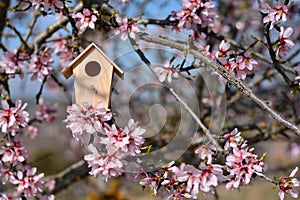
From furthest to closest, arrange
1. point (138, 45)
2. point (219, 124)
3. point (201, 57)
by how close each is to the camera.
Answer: point (219, 124) < point (138, 45) < point (201, 57)

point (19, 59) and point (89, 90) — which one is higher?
point (19, 59)

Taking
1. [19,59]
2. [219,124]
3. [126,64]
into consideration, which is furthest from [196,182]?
[126,64]

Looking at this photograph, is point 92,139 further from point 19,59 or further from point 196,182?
point 19,59

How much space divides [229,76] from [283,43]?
0.47 meters

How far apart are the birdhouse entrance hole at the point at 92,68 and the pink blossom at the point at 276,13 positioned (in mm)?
793

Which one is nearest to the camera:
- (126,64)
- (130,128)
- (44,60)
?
(130,128)

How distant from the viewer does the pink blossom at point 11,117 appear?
2.00m

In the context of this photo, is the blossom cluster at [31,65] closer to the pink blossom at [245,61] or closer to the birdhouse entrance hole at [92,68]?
the birdhouse entrance hole at [92,68]

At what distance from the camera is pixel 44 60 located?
237 cm

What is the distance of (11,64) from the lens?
7.75 feet

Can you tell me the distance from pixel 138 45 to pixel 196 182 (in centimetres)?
76

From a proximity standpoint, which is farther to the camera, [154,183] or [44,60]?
[44,60]

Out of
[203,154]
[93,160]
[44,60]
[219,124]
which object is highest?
[44,60]

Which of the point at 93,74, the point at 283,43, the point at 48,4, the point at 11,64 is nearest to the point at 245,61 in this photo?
the point at 283,43
